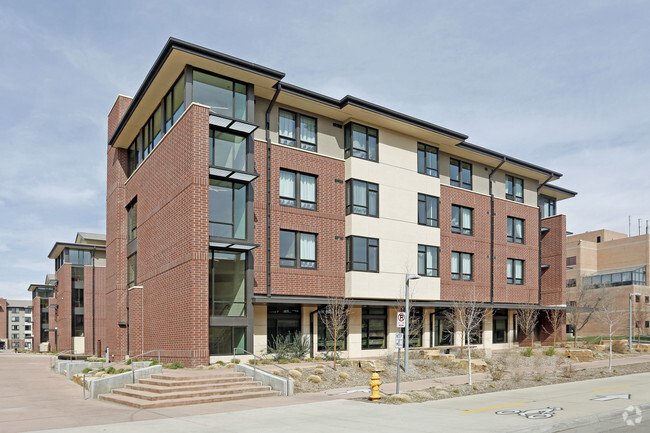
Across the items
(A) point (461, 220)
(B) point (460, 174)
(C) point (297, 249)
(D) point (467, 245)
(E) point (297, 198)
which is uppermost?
(B) point (460, 174)

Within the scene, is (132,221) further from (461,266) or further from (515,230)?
(515,230)

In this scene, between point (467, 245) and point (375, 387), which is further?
point (467, 245)

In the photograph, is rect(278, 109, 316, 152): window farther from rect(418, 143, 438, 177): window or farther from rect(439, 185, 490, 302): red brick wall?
rect(439, 185, 490, 302): red brick wall

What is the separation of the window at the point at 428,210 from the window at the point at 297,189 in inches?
289

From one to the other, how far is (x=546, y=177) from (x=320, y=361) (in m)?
25.1

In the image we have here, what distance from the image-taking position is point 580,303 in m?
64.6

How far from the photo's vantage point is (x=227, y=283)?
24.9m

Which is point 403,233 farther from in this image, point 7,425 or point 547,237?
point 7,425

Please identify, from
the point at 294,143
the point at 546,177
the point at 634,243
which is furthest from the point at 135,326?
the point at 634,243

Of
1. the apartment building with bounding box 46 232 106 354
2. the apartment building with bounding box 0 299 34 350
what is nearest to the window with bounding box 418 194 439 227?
the apartment building with bounding box 46 232 106 354

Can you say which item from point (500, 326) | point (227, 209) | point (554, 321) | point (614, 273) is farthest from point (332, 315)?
point (614, 273)

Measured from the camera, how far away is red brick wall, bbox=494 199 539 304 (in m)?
39.1

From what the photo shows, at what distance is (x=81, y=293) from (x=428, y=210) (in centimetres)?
4331

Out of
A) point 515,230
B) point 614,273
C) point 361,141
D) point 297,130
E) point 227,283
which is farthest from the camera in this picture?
point 614,273
